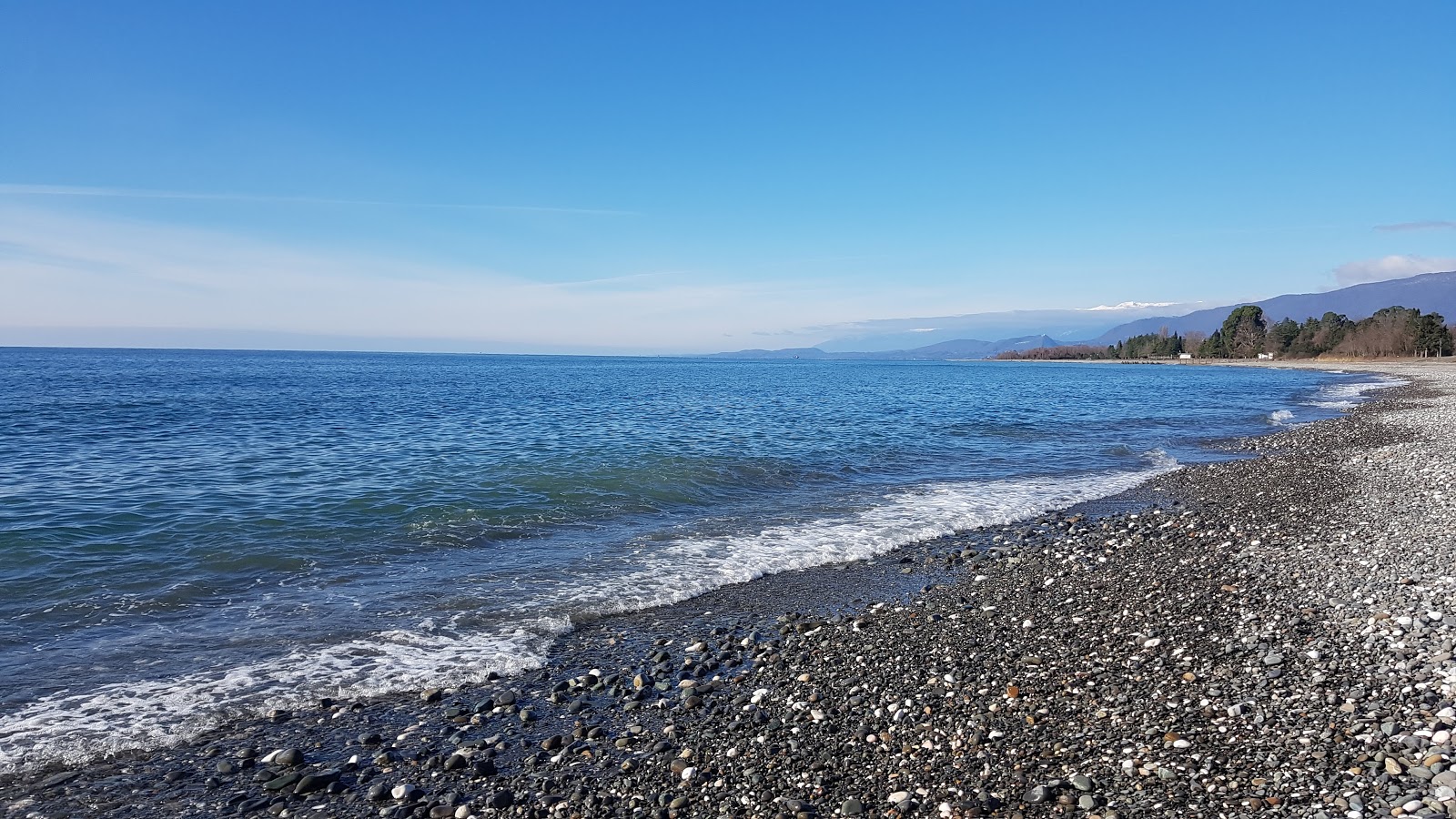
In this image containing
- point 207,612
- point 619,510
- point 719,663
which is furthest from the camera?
point 619,510

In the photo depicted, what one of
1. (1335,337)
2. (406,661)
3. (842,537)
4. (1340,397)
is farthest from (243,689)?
(1335,337)

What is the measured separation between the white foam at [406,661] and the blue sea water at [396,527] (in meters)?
0.04

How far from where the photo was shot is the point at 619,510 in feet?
58.4

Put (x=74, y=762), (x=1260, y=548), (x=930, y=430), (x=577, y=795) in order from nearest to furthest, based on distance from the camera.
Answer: (x=577, y=795), (x=74, y=762), (x=1260, y=548), (x=930, y=430)

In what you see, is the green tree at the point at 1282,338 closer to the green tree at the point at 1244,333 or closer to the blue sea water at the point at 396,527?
the green tree at the point at 1244,333

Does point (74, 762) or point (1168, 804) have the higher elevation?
point (1168, 804)

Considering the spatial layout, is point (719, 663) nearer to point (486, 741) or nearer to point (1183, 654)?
point (486, 741)

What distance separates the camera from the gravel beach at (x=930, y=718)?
217 inches

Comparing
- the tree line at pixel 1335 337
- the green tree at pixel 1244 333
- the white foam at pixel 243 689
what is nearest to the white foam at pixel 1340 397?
the white foam at pixel 243 689

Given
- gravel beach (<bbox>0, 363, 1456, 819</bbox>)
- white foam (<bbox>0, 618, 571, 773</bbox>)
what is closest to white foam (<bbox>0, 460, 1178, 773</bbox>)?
white foam (<bbox>0, 618, 571, 773</bbox>)

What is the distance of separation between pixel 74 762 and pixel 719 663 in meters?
6.27

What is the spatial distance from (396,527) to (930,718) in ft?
42.4

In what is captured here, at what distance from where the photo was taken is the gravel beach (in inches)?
217

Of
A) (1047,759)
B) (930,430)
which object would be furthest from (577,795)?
(930,430)
